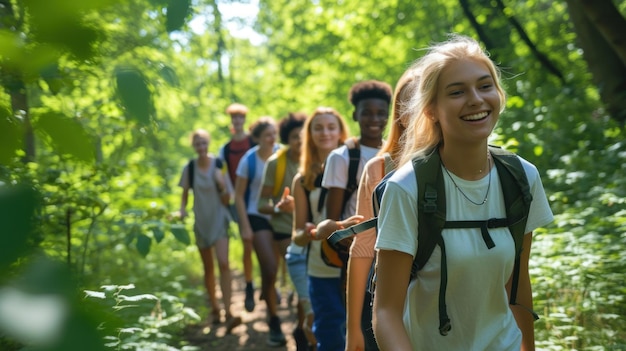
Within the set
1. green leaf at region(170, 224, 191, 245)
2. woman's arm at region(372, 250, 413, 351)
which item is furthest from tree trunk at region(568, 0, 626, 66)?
woman's arm at region(372, 250, 413, 351)

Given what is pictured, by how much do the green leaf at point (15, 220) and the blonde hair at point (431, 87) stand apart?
6.31ft

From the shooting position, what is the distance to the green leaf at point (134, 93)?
1198 mm

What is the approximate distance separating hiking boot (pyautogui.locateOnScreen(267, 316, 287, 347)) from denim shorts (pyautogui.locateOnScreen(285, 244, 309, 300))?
5.50 feet

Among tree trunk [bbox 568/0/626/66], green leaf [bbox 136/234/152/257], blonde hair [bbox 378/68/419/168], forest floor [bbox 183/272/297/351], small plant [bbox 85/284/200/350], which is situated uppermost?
tree trunk [bbox 568/0/626/66]

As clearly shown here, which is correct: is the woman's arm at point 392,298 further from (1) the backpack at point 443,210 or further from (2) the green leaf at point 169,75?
(2) the green leaf at point 169,75

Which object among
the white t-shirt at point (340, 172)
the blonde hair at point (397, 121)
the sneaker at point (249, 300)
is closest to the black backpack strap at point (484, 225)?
the blonde hair at point (397, 121)

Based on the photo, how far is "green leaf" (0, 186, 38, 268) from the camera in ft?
3.15

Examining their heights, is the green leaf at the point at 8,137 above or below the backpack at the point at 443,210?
above

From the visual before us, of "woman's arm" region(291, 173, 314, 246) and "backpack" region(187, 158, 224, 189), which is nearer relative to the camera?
"woman's arm" region(291, 173, 314, 246)

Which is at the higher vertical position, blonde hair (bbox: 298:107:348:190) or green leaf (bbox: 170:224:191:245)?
blonde hair (bbox: 298:107:348:190)

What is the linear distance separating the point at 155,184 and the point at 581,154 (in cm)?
574

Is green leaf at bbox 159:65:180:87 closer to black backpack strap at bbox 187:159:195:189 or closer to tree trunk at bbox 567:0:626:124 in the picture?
black backpack strap at bbox 187:159:195:189

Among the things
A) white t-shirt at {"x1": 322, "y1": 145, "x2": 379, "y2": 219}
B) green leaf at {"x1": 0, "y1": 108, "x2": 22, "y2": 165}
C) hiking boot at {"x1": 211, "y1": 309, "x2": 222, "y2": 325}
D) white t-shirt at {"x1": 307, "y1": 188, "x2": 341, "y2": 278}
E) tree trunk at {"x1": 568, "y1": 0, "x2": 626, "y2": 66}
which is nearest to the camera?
green leaf at {"x1": 0, "y1": 108, "x2": 22, "y2": 165}

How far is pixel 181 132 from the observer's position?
2652cm
